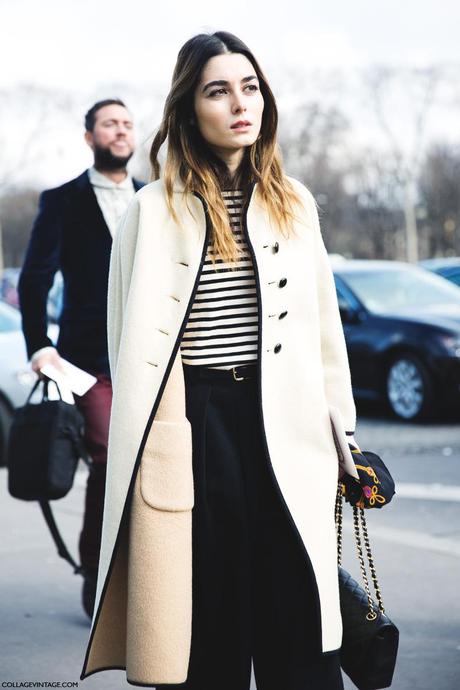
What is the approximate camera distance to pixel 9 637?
4.43 meters

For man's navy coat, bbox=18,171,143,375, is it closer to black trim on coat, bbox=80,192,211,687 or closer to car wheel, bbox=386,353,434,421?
black trim on coat, bbox=80,192,211,687

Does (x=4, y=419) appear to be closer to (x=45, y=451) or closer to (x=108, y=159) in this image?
(x=108, y=159)

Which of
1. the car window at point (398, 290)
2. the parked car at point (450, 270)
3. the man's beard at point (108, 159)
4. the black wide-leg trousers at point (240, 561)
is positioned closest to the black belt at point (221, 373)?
the black wide-leg trousers at point (240, 561)

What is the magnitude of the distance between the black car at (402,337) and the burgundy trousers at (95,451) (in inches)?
253

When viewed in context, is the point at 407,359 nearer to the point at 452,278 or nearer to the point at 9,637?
the point at 452,278

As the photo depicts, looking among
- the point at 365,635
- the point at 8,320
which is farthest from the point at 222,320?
the point at 8,320

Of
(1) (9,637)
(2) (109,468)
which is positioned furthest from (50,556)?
(2) (109,468)

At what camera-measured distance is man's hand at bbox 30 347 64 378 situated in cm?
422

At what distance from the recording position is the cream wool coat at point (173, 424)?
101 inches

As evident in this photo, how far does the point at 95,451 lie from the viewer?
4.44 metres

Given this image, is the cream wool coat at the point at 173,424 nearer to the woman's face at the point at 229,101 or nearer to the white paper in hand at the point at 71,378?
the woman's face at the point at 229,101

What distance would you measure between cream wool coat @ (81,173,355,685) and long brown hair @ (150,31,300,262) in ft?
0.11

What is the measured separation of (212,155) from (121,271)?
0.37 meters

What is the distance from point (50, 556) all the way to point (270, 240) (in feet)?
11.2
